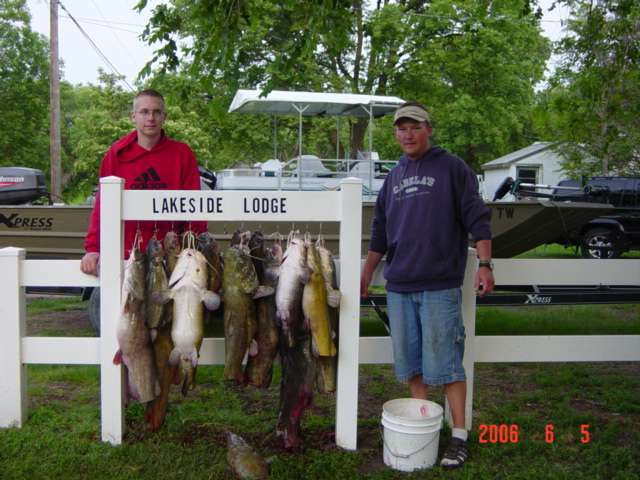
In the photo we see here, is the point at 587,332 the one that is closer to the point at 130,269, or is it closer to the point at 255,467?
the point at 255,467

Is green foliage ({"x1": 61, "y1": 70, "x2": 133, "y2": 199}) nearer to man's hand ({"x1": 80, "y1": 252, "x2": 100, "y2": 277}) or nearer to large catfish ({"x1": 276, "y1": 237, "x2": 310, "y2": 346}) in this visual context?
man's hand ({"x1": 80, "y1": 252, "x2": 100, "y2": 277})

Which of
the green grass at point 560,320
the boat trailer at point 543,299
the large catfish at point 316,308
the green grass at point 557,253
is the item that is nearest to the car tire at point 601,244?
the green grass at point 557,253

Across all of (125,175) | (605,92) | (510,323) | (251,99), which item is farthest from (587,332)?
(251,99)

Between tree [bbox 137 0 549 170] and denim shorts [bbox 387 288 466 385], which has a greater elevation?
tree [bbox 137 0 549 170]

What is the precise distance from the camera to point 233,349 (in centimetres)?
330

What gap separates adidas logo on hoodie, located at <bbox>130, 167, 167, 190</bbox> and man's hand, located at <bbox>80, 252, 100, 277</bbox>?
479 millimetres

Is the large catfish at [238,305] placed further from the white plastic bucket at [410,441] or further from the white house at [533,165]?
the white house at [533,165]

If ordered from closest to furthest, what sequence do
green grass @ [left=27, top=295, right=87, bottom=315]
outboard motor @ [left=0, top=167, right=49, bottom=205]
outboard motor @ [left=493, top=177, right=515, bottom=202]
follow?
outboard motor @ [left=0, top=167, right=49, bottom=205], green grass @ [left=27, top=295, right=87, bottom=315], outboard motor @ [left=493, top=177, right=515, bottom=202]

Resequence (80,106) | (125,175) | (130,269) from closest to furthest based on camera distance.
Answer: (130,269)
(125,175)
(80,106)

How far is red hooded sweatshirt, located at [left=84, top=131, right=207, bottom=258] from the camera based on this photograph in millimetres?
3822

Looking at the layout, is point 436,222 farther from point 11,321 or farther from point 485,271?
point 11,321

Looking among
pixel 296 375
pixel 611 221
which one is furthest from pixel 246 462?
pixel 611 221

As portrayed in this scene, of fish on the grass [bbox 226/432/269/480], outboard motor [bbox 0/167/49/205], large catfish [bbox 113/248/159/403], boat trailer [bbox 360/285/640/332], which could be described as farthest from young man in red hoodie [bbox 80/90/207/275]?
outboard motor [bbox 0/167/49/205]

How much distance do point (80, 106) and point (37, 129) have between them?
27429 millimetres
